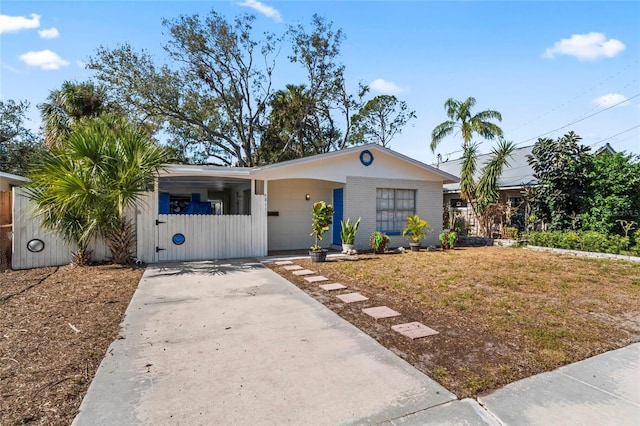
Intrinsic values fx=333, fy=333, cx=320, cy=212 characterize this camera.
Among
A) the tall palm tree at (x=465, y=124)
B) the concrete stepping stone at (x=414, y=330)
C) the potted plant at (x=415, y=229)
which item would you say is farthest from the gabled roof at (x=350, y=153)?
the tall palm tree at (x=465, y=124)

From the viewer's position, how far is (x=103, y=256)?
8594mm

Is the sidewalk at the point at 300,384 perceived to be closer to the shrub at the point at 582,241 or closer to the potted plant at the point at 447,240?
the shrub at the point at 582,241

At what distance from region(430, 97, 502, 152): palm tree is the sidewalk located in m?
19.4

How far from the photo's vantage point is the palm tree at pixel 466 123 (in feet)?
67.4

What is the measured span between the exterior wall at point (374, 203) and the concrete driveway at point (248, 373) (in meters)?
7.05

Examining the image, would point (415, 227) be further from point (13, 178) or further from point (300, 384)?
point (13, 178)

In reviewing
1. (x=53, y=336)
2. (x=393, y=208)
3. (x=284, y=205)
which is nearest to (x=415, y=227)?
(x=393, y=208)

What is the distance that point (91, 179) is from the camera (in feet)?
24.2

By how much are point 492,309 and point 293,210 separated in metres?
8.57

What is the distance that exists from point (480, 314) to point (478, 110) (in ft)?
63.9

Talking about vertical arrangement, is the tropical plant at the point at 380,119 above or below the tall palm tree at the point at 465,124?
above

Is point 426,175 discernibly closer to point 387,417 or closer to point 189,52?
point 387,417

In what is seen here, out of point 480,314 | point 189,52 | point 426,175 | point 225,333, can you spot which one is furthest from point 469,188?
point 189,52

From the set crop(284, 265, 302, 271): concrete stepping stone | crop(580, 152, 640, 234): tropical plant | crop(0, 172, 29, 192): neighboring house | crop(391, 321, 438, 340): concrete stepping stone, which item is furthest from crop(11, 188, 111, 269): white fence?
crop(580, 152, 640, 234): tropical plant
